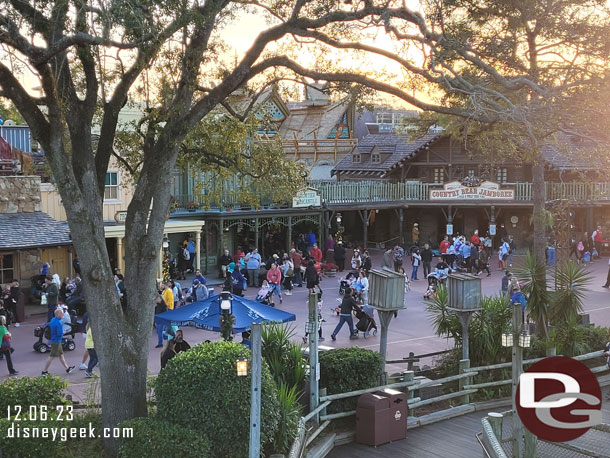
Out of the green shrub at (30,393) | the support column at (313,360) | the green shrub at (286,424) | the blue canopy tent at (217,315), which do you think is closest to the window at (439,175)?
the blue canopy tent at (217,315)

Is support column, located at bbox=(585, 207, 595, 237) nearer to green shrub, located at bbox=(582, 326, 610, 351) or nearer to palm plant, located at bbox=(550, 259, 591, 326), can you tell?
green shrub, located at bbox=(582, 326, 610, 351)

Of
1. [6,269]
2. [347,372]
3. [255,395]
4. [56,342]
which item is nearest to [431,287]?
[347,372]

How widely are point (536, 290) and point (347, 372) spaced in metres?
6.14

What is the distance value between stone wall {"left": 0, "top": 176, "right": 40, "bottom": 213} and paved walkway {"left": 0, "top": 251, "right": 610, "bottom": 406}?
3508 mm

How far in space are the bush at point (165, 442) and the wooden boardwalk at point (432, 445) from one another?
3.03 m

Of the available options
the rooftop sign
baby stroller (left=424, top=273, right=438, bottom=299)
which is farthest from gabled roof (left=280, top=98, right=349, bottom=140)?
baby stroller (left=424, top=273, right=438, bottom=299)

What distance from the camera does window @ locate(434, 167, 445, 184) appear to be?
4375cm

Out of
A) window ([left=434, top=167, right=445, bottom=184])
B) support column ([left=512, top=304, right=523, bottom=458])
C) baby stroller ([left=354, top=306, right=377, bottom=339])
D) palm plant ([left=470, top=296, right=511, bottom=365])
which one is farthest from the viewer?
window ([left=434, top=167, right=445, bottom=184])

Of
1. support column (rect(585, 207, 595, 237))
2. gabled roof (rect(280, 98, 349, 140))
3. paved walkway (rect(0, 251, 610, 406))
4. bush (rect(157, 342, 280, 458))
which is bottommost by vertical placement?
paved walkway (rect(0, 251, 610, 406))

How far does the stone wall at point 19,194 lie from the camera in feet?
84.1

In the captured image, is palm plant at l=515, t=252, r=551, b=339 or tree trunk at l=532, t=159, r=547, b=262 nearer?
palm plant at l=515, t=252, r=551, b=339

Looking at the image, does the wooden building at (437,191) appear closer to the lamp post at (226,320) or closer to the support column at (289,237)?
the support column at (289,237)

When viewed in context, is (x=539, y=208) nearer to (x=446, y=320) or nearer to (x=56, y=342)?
(x=446, y=320)

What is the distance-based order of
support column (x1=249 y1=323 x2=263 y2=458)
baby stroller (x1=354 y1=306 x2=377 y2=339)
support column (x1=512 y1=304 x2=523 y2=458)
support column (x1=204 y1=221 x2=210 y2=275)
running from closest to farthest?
support column (x1=249 y1=323 x2=263 y2=458) → support column (x1=512 y1=304 x2=523 y2=458) → baby stroller (x1=354 y1=306 x2=377 y2=339) → support column (x1=204 y1=221 x2=210 y2=275)
